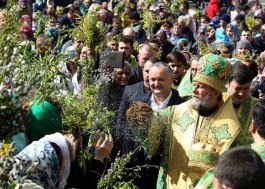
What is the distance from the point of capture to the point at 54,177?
13.3ft

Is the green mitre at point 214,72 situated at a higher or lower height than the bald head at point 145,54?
higher

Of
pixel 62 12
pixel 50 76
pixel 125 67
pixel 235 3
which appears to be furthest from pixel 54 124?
pixel 235 3

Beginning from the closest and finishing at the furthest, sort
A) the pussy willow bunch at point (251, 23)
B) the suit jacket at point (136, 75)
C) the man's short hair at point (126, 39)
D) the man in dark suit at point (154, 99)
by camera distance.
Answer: the man in dark suit at point (154, 99)
the suit jacket at point (136, 75)
the man's short hair at point (126, 39)
the pussy willow bunch at point (251, 23)

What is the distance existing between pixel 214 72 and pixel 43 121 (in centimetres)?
214

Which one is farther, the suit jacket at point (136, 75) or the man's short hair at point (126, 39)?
the man's short hair at point (126, 39)

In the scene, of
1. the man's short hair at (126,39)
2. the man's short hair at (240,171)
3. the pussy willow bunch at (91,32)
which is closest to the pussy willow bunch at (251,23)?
the man's short hair at (126,39)

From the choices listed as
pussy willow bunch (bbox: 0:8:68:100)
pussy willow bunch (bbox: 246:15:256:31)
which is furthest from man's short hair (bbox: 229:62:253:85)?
pussy willow bunch (bbox: 246:15:256:31)

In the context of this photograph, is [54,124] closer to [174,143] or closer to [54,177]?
[54,177]

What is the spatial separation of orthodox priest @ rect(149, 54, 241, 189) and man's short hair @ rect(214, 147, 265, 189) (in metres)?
2.27

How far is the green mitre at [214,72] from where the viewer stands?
244 inches

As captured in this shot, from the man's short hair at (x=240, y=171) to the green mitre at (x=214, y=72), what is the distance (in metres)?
2.42

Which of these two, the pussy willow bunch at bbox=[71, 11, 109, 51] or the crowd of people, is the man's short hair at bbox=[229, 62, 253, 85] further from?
the pussy willow bunch at bbox=[71, 11, 109, 51]

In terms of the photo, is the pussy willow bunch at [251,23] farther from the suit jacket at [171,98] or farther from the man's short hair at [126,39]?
the suit jacket at [171,98]

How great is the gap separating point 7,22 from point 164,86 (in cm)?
210
